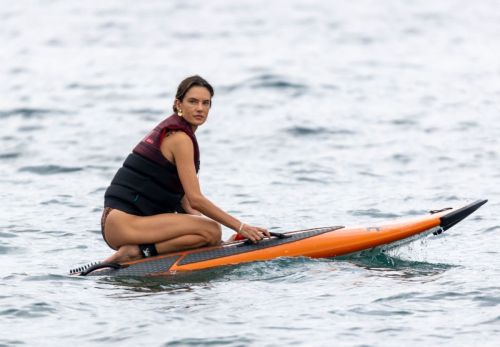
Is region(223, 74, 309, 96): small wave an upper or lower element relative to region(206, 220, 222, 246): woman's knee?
upper

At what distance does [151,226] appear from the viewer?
10.2 meters

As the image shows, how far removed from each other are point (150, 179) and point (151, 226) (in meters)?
A: 0.42

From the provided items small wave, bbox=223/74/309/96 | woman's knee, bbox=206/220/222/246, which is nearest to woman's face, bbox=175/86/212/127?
woman's knee, bbox=206/220/222/246

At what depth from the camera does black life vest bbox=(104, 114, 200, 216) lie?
1002 centimetres

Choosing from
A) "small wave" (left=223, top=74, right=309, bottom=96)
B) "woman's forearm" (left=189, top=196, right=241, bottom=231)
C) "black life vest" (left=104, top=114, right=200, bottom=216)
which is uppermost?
"small wave" (left=223, top=74, right=309, bottom=96)

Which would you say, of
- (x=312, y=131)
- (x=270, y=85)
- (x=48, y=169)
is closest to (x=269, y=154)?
(x=312, y=131)

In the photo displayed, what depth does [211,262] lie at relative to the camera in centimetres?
1027

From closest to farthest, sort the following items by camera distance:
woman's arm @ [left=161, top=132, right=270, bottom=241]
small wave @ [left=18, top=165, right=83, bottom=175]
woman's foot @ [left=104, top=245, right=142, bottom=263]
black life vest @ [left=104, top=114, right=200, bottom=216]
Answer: woman's arm @ [left=161, top=132, right=270, bottom=241], black life vest @ [left=104, top=114, right=200, bottom=216], woman's foot @ [left=104, top=245, right=142, bottom=263], small wave @ [left=18, top=165, right=83, bottom=175]

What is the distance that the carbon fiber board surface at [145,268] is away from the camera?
33.4 feet

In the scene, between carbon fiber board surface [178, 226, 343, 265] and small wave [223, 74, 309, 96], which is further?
small wave [223, 74, 309, 96]

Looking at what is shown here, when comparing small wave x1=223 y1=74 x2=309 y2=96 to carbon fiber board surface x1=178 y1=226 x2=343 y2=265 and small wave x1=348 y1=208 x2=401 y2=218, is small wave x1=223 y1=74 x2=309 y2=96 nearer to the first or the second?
small wave x1=348 y1=208 x2=401 y2=218

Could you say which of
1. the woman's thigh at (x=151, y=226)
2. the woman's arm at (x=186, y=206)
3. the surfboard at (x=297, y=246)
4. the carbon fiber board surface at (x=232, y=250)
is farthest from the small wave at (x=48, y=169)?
the carbon fiber board surface at (x=232, y=250)

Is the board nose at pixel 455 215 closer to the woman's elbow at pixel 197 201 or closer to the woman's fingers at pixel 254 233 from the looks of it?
the woman's fingers at pixel 254 233

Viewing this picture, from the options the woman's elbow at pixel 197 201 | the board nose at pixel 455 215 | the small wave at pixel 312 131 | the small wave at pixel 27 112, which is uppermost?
the small wave at pixel 27 112
